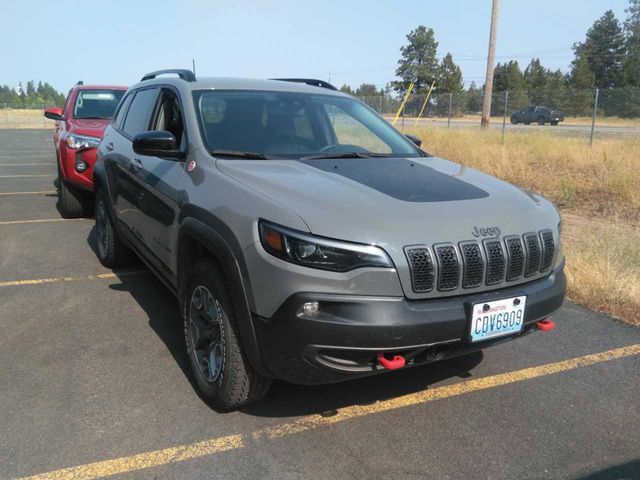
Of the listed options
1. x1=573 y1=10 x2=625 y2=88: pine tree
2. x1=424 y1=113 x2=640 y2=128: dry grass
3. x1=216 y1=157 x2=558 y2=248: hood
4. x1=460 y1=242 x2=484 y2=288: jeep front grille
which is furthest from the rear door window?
x1=573 y1=10 x2=625 y2=88: pine tree

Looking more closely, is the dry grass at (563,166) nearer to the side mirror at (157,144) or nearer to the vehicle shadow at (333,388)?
the vehicle shadow at (333,388)

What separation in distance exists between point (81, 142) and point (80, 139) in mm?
79

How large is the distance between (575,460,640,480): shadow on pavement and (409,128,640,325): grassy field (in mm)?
2172

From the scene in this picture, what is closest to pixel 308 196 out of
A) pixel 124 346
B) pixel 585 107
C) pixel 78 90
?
Answer: pixel 124 346

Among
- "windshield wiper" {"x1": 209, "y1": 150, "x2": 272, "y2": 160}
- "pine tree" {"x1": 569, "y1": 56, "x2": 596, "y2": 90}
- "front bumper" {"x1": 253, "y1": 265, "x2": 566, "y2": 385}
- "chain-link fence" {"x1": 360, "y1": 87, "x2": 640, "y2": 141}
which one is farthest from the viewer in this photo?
"pine tree" {"x1": 569, "y1": 56, "x2": 596, "y2": 90}

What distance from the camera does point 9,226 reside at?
302 inches

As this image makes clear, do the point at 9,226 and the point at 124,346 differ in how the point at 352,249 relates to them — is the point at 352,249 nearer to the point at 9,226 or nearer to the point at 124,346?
the point at 124,346

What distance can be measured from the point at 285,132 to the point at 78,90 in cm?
682

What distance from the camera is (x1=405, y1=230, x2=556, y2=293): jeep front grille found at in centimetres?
256

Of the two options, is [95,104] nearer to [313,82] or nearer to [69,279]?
[69,279]

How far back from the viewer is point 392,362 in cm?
256

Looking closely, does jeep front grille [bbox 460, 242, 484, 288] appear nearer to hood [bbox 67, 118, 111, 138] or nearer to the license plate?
the license plate

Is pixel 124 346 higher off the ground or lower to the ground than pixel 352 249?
lower

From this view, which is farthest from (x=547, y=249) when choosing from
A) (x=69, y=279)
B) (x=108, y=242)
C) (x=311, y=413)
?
(x=69, y=279)
